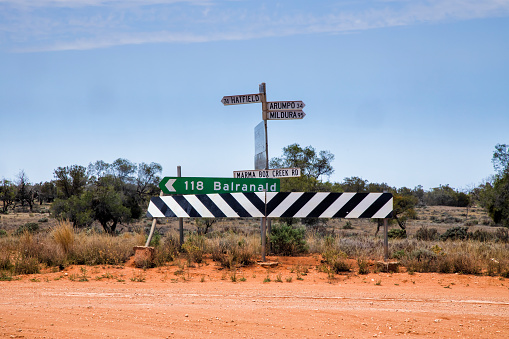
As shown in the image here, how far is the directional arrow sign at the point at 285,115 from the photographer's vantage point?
1178 cm

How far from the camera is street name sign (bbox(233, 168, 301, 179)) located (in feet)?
37.9

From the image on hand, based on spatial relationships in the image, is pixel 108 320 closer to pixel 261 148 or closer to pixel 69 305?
pixel 69 305

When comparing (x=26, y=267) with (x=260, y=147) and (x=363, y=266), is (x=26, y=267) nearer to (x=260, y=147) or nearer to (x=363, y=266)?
(x=260, y=147)

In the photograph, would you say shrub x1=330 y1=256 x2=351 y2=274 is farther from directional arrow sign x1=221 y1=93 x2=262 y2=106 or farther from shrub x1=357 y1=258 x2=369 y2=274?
directional arrow sign x1=221 y1=93 x2=262 y2=106

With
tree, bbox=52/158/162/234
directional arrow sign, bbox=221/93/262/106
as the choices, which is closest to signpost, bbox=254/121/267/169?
directional arrow sign, bbox=221/93/262/106

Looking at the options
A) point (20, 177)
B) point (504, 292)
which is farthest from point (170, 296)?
point (20, 177)

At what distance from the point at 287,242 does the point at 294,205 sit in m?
1.27

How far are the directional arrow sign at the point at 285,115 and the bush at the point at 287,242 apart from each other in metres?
2.92

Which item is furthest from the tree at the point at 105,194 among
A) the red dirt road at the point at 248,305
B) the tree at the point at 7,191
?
the red dirt road at the point at 248,305

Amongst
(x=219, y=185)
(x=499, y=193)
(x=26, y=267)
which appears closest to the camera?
(x=26, y=267)

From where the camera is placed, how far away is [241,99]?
1206cm

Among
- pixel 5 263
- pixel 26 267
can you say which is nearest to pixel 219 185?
pixel 26 267

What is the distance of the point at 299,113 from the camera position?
11.8 meters

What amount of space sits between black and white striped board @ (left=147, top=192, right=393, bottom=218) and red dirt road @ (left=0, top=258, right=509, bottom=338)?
1373mm
